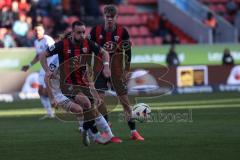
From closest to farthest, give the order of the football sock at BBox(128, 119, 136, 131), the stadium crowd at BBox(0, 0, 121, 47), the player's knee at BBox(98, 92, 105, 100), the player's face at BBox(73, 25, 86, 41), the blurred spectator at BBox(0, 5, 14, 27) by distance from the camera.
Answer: the player's face at BBox(73, 25, 86, 41) → the player's knee at BBox(98, 92, 105, 100) → the football sock at BBox(128, 119, 136, 131) → the stadium crowd at BBox(0, 0, 121, 47) → the blurred spectator at BBox(0, 5, 14, 27)

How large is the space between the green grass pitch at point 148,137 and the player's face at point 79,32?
1.66 metres

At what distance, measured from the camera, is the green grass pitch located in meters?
11.0

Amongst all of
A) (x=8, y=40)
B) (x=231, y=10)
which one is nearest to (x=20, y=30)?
(x=8, y=40)

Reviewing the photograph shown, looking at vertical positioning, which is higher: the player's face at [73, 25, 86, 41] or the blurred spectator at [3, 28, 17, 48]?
the player's face at [73, 25, 86, 41]

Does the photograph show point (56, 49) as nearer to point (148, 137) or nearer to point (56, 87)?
point (56, 87)

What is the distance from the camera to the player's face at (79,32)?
12038mm

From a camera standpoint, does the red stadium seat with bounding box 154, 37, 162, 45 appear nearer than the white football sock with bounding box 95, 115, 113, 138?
No

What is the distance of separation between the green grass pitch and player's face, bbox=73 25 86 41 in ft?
5.45

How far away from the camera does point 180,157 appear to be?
34.8 ft

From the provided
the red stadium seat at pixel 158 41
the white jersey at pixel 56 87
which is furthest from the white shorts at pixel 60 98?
the red stadium seat at pixel 158 41

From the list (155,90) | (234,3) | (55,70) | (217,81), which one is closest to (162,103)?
(155,90)

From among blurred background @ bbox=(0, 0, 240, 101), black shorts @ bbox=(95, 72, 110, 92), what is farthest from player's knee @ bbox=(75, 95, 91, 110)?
blurred background @ bbox=(0, 0, 240, 101)

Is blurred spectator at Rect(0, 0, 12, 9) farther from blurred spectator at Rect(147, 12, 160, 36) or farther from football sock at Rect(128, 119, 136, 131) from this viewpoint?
football sock at Rect(128, 119, 136, 131)

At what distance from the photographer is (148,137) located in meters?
13.5
